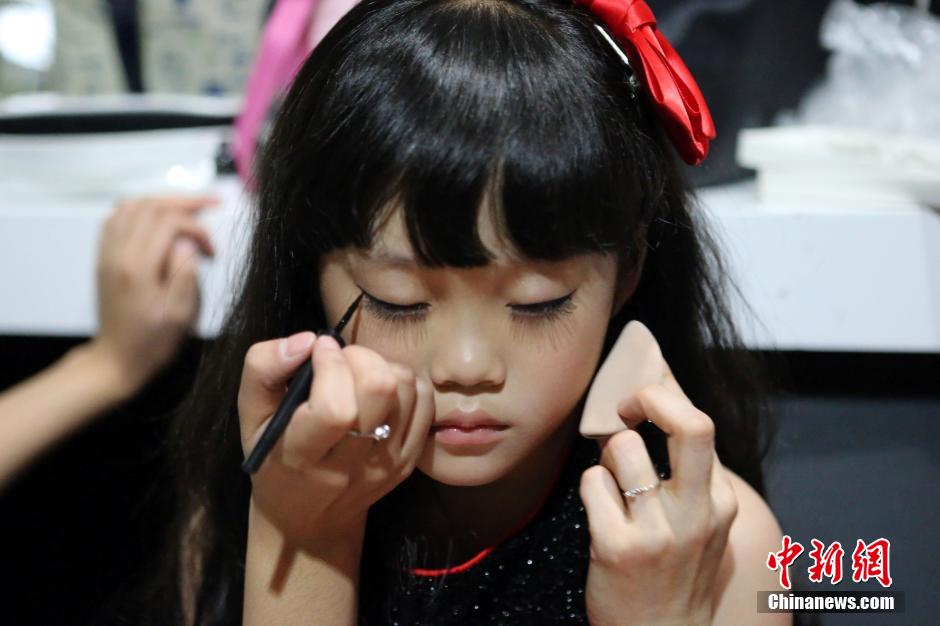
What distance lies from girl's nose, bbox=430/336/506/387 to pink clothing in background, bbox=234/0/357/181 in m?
0.48

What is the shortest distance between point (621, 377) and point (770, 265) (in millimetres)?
250

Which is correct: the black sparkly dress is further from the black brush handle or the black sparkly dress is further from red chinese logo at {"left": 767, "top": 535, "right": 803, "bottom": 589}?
the black brush handle

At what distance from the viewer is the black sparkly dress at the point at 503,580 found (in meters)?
0.69

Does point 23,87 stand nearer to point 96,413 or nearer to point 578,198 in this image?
point 96,413

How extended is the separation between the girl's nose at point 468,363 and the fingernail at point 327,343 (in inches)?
2.4

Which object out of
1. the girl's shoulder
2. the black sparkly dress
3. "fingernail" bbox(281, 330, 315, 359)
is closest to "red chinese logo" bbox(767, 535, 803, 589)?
the girl's shoulder

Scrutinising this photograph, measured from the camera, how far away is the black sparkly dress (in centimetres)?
69

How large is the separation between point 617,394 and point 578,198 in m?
0.13

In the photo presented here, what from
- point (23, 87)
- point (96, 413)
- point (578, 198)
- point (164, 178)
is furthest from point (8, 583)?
point (578, 198)

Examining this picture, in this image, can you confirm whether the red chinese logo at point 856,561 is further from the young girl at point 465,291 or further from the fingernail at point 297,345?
the fingernail at point 297,345

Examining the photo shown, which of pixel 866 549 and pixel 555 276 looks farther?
pixel 866 549

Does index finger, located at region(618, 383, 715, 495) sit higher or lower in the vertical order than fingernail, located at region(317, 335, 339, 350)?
lower

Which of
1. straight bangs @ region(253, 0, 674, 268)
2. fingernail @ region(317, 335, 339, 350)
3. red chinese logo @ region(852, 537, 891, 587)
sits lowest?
red chinese logo @ region(852, 537, 891, 587)

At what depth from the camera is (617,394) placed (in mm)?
581
